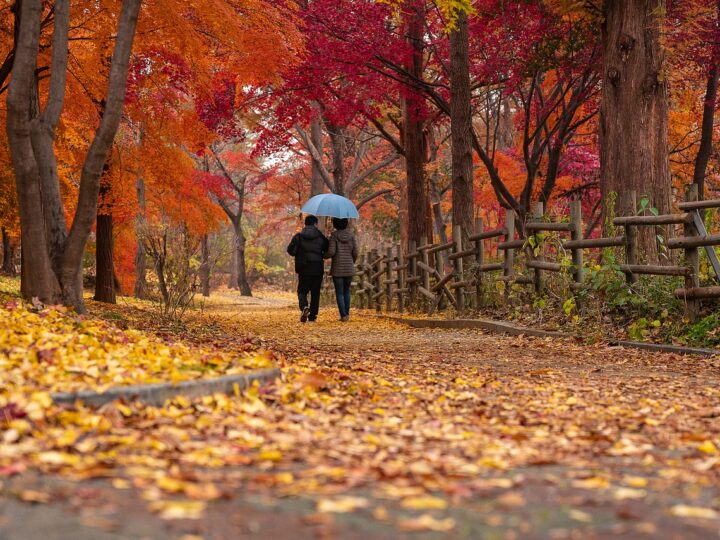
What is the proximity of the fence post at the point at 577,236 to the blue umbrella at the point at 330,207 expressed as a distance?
5.58 metres

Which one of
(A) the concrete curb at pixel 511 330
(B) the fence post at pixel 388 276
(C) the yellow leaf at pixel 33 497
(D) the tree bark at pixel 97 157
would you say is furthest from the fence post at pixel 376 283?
(C) the yellow leaf at pixel 33 497

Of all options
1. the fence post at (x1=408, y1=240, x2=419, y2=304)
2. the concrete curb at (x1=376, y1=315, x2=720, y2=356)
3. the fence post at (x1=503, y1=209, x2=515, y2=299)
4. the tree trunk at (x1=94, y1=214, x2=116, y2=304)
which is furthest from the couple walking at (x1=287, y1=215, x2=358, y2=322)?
the tree trunk at (x1=94, y1=214, x2=116, y2=304)

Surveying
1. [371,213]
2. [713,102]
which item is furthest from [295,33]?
[371,213]

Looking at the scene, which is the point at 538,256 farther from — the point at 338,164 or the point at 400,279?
the point at 338,164

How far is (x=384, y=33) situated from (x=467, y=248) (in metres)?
4.35

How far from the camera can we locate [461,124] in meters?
13.3

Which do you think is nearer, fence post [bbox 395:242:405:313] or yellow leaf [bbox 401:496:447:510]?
yellow leaf [bbox 401:496:447:510]

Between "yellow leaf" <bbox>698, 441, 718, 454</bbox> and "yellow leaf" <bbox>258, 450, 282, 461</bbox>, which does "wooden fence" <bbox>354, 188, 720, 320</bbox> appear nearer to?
"yellow leaf" <bbox>698, 441, 718, 454</bbox>

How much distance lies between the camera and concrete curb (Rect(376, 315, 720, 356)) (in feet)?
24.1

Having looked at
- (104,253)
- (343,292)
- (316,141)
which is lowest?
(343,292)

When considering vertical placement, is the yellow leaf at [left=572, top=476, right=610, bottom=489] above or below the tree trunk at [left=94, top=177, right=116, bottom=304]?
below

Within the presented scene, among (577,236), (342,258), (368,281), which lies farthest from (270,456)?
(368,281)

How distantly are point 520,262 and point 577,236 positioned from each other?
1.70 m

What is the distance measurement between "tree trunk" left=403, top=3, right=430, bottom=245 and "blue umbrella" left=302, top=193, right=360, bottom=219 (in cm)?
158
